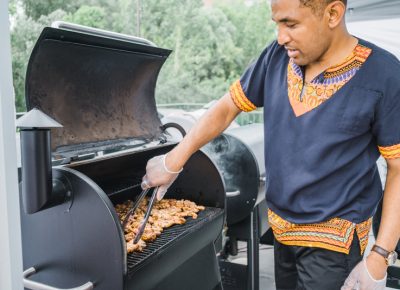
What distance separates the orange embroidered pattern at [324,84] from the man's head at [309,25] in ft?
0.27

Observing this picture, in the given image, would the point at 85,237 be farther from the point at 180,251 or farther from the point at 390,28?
the point at 390,28

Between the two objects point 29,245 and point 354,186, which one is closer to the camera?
point 354,186

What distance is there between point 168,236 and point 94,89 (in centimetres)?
91

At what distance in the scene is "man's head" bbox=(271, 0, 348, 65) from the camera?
1.34m

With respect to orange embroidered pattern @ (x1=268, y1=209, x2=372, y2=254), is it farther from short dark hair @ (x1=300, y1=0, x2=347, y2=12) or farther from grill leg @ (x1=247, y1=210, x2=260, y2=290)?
grill leg @ (x1=247, y1=210, x2=260, y2=290)

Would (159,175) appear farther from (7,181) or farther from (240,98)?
(7,181)

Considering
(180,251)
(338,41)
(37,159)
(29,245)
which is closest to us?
(37,159)

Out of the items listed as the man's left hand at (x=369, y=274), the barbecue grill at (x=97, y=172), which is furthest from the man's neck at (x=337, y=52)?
the barbecue grill at (x=97, y=172)

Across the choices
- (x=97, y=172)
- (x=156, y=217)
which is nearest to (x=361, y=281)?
(x=156, y=217)

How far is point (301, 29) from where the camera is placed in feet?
4.50

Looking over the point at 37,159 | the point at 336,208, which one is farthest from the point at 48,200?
the point at 336,208

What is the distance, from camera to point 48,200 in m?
1.38

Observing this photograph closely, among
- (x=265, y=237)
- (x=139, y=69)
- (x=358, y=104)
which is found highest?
(x=139, y=69)

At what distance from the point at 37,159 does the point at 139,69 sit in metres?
1.22
